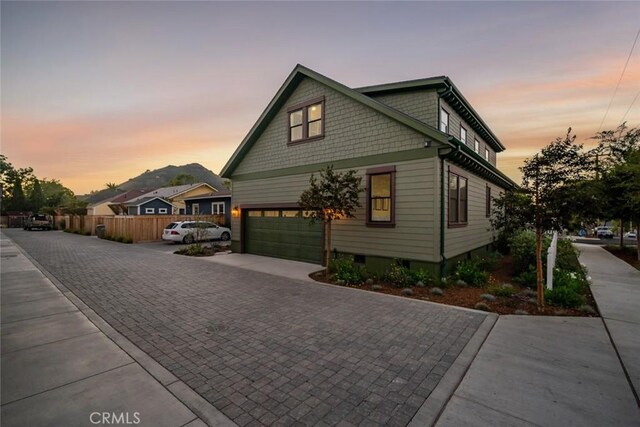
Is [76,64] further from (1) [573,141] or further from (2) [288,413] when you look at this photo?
(1) [573,141]

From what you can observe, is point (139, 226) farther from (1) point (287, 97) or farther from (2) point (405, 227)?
(2) point (405, 227)

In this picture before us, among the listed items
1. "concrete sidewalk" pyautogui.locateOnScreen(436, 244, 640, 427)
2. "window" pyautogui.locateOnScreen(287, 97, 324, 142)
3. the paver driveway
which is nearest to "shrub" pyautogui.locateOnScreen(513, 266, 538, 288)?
"concrete sidewalk" pyautogui.locateOnScreen(436, 244, 640, 427)

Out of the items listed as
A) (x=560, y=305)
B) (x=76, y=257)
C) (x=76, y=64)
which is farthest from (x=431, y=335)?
(x=76, y=64)

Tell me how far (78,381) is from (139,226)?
2068 cm

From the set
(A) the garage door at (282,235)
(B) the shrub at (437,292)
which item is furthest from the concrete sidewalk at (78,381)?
(A) the garage door at (282,235)

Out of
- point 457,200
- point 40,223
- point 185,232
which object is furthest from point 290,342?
point 40,223

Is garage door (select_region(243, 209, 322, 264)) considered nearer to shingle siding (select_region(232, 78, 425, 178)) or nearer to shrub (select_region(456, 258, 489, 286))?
shingle siding (select_region(232, 78, 425, 178))

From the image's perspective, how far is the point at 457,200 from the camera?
32.9 feet

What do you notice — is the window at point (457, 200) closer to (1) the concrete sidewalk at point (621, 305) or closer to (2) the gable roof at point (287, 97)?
(2) the gable roof at point (287, 97)

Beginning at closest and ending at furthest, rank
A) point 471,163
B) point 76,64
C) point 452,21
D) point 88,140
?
1. point 471,163
2. point 452,21
3. point 76,64
4. point 88,140

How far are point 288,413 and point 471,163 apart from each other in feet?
34.4

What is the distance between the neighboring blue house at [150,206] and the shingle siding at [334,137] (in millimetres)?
28617

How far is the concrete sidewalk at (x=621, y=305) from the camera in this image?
414 cm

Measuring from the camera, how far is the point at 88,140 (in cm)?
2303
